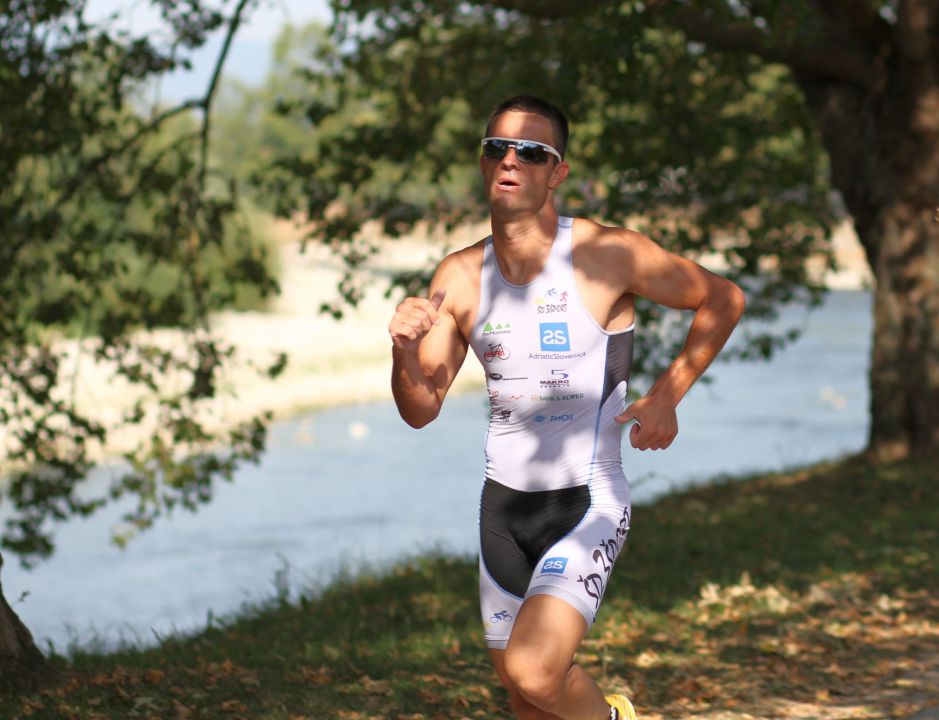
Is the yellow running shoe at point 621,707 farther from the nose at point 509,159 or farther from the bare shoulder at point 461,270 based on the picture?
the nose at point 509,159

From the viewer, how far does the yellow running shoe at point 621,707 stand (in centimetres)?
444

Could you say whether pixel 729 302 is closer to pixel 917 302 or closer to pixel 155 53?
pixel 155 53

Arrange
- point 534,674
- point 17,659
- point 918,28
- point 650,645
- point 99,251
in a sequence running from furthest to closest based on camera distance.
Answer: point 918,28, point 99,251, point 650,645, point 17,659, point 534,674

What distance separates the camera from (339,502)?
21.8 metres

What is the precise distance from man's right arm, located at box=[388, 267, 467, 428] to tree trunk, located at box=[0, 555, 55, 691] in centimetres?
244

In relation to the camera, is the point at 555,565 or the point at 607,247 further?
the point at 607,247

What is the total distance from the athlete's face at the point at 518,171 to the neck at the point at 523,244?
0.14ft

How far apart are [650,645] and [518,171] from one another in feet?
12.4

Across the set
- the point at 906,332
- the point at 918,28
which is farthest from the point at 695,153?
the point at 906,332

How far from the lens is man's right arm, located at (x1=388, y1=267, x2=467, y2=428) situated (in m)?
3.93

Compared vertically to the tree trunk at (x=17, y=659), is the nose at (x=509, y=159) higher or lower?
higher

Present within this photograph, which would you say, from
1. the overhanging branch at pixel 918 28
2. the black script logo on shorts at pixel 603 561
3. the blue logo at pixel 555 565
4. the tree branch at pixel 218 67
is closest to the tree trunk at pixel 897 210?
the overhanging branch at pixel 918 28

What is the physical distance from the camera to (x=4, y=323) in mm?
10680

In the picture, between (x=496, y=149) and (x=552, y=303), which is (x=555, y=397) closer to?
(x=552, y=303)
